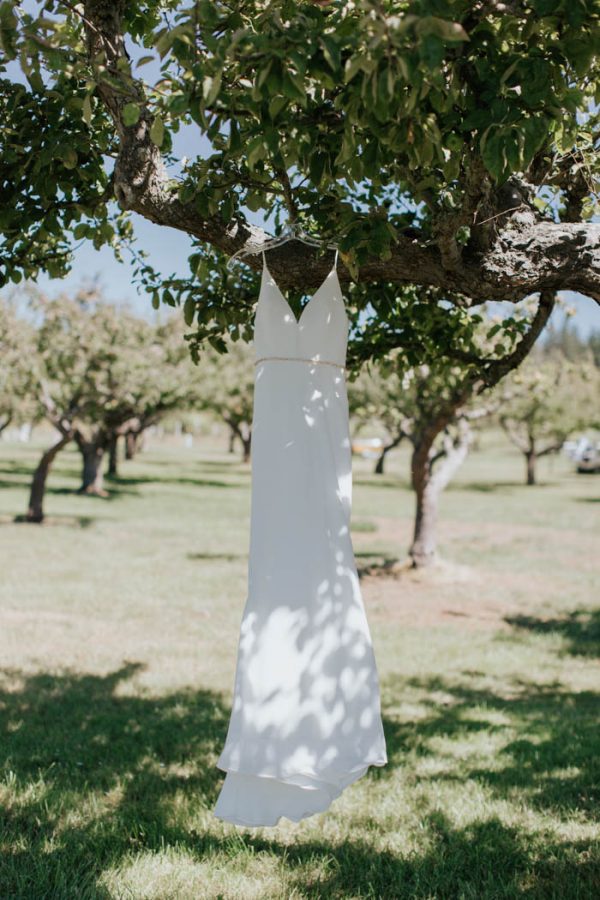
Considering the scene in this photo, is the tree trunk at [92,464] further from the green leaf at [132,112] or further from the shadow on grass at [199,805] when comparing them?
the green leaf at [132,112]

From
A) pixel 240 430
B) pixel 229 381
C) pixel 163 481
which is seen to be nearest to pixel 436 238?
pixel 229 381

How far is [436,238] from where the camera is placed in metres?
3.41

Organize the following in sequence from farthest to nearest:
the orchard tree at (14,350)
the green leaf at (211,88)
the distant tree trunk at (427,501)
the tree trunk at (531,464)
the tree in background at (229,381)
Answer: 1. the tree trunk at (531,464)
2. the tree in background at (229,381)
3. the orchard tree at (14,350)
4. the distant tree trunk at (427,501)
5. the green leaf at (211,88)

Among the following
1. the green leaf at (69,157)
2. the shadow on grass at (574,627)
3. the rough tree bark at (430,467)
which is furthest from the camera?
the rough tree bark at (430,467)

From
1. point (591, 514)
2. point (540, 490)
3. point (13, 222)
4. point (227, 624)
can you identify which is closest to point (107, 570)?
point (227, 624)

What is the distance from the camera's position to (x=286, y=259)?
12.3ft

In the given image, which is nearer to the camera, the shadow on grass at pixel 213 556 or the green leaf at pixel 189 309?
the green leaf at pixel 189 309

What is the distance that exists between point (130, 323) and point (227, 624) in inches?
484

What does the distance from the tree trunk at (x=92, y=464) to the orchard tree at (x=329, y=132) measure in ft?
82.7

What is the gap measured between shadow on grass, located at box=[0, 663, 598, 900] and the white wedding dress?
89 centimetres

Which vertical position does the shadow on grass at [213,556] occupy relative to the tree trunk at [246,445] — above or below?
below

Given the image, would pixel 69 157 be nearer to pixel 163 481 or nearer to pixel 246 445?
pixel 163 481

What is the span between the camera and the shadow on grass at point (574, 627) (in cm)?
1030

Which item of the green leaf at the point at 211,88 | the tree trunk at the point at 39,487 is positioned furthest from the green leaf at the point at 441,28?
the tree trunk at the point at 39,487
